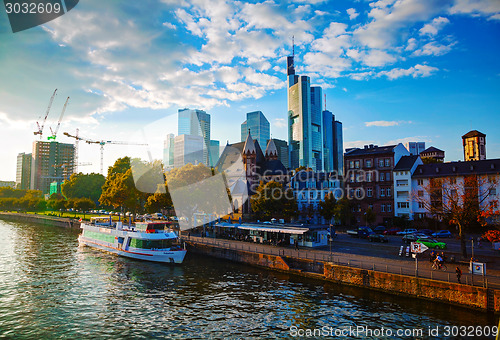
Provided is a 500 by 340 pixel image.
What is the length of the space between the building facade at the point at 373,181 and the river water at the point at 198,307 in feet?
160

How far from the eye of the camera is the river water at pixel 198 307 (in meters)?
23.6

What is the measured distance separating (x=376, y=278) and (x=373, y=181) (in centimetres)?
5393

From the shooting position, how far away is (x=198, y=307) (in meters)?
28.4

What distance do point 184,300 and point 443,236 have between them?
2011 inches

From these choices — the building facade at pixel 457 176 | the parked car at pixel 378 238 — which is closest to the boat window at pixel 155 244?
the parked car at pixel 378 238

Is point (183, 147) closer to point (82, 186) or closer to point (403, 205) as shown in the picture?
point (82, 186)

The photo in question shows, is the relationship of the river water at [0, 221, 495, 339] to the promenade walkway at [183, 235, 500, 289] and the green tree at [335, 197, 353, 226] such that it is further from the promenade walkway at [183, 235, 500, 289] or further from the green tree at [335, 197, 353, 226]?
the green tree at [335, 197, 353, 226]

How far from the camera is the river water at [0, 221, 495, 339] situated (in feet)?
77.4

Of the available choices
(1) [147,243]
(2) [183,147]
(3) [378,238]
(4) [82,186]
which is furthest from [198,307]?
(4) [82,186]

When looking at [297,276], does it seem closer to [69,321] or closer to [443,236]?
[69,321]

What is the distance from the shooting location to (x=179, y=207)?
7519cm

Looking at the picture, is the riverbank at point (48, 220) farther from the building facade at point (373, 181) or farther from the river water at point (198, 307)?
the building facade at point (373, 181)

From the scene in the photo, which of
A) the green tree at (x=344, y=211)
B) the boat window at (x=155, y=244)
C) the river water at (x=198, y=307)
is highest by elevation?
the green tree at (x=344, y=211)

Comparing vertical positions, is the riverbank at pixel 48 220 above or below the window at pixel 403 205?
below
